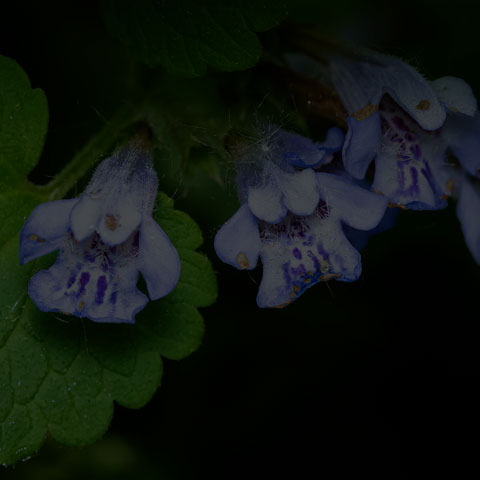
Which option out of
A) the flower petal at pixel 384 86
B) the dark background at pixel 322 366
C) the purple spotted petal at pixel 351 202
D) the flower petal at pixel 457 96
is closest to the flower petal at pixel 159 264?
the purple spotted petal at pixel 351 202

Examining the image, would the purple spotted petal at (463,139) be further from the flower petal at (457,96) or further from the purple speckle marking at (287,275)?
the purple speckle marking at (287,275)

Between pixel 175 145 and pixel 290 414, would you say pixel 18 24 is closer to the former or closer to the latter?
pixel 175 145

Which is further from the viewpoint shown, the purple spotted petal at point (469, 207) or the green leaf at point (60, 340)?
the purple spotted petal at point (469, 207)

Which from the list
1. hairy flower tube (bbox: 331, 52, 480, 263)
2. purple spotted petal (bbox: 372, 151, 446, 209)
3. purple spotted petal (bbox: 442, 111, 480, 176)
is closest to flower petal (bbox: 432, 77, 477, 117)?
hairy flower tube (bbox: 331, 52, 480, 263)

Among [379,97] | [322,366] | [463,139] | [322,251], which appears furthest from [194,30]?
[322,366]

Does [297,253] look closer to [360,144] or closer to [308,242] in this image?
[308,242]

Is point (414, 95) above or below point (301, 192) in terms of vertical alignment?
above

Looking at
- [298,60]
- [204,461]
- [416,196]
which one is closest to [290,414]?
[204,461]
